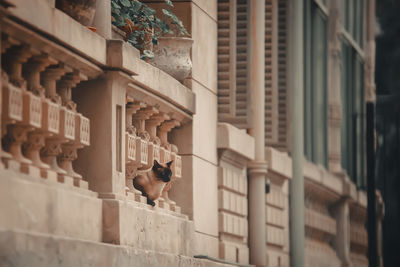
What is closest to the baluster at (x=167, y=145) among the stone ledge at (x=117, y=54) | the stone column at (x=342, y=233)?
the stone ledge at (x=117, y=54)

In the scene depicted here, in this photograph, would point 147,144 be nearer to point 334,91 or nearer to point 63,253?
point 63,253

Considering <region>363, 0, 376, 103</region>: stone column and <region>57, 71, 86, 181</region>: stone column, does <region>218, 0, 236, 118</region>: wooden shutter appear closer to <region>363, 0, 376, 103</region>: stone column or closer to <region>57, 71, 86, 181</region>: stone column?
<region>57, 71, 86, 181</region>: stone column

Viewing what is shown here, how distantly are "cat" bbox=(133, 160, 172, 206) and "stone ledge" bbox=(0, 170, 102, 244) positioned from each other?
6.56 feet

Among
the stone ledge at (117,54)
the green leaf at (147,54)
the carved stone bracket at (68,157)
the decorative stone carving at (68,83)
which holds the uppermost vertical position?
the green leaf at (147,54)

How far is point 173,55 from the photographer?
17.5m

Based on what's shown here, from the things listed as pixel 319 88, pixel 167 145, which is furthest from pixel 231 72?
pixel 319 88

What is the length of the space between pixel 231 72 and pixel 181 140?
3320 millimetres

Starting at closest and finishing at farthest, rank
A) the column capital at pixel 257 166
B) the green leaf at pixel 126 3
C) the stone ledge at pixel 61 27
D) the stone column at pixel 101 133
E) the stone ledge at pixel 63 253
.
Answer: the stone ledge at pixel 63 253
the stone ledge at pixel 61 27
the stone column at pixel 101 133
the green leaf at pixel 126 3
the column capital at pixel 257 166

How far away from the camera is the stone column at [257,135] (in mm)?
22531

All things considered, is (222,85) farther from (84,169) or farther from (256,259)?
(84,169)

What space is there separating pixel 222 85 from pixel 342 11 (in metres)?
13.8

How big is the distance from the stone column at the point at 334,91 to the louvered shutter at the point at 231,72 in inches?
386

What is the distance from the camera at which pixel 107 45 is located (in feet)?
46.8

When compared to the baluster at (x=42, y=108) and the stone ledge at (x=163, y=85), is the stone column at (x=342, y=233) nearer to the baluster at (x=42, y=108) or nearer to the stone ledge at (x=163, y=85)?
the stone ledge at (x=163, y=85)
